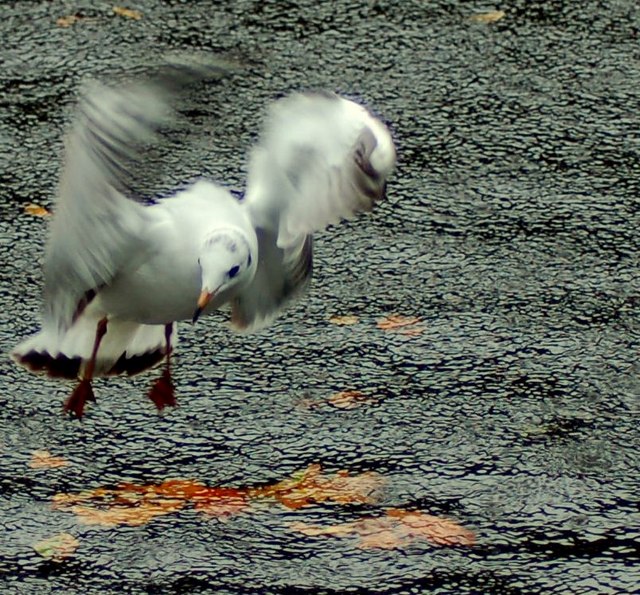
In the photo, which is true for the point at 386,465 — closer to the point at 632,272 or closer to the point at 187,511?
the point at 187,511

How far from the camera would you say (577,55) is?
7535 millimetres

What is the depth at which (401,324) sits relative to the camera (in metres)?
5.61

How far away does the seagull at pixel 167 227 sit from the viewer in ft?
14.1

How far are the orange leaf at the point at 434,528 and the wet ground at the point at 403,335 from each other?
36 mm

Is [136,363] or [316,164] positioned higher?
[316,164]

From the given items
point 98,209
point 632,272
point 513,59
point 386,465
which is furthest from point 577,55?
point 98,209

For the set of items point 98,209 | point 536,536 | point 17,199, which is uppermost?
A: point 98,209

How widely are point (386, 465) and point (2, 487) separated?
112 cm

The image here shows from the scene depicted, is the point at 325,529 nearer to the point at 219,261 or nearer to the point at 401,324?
the point at 219,261

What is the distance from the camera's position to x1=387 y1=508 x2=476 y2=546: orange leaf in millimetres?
4469

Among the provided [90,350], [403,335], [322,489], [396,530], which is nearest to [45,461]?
[90,350]

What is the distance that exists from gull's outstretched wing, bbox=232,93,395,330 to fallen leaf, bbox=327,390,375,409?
1.83ft

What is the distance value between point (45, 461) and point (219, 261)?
0.82m

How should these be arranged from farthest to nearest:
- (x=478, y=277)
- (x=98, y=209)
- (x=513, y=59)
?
(x=513, y=59) → (x=478, y=277) → (x=98, y=209)
